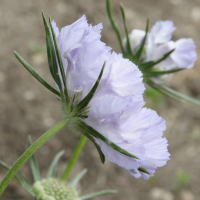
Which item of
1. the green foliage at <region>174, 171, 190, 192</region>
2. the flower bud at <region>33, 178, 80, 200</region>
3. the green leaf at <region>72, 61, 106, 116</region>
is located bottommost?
the green foliage at <region>174, 171, 190, 192</region>

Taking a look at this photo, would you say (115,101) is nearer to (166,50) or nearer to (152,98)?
(166,50)

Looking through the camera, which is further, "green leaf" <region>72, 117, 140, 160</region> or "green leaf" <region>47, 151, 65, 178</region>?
"green leaf" <region>47, 151, 65, 178</region>

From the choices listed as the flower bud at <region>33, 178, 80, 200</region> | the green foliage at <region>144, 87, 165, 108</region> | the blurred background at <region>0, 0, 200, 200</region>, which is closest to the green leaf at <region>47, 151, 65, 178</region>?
the flower bud at <region>33, 178, 80, 200</region>

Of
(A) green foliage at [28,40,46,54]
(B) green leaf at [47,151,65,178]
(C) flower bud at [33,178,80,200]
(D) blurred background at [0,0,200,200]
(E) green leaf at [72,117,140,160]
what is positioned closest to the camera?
(E) green leaf at [72,117,140,160]

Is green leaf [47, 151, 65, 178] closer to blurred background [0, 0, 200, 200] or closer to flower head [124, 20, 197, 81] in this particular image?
flower head [124, 20, 197, 81]

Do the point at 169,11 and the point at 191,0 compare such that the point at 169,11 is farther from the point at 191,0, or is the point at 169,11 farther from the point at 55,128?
the point at 55,128

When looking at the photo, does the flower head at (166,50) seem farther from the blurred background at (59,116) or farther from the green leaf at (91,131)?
the blurred background at (59,116)

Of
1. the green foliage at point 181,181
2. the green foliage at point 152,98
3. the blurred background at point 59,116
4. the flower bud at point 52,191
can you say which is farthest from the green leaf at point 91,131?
the green foliage at point 152,98
